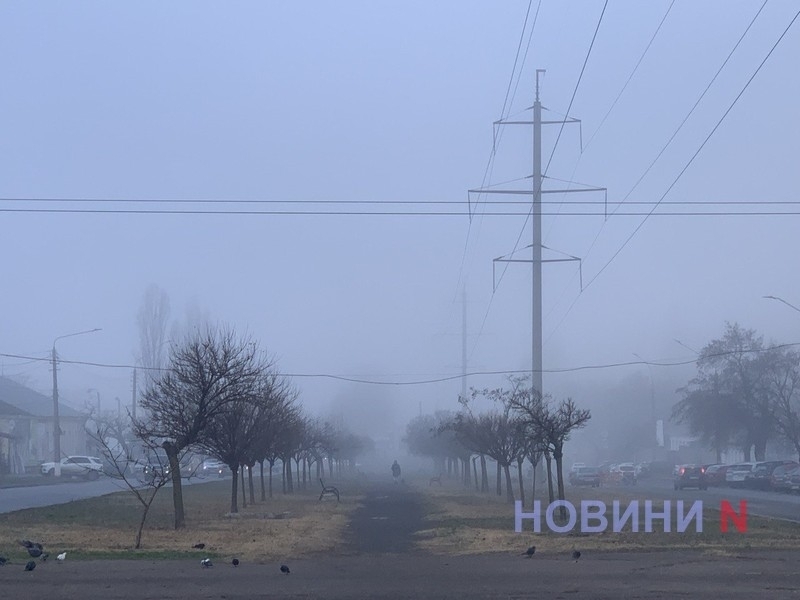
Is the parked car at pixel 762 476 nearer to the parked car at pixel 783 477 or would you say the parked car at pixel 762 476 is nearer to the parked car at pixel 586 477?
the parked car at pixel 783 477

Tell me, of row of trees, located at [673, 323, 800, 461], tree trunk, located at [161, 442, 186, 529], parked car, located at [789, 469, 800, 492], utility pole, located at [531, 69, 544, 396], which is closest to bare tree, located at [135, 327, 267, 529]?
tree trunk, located at [161, 442, 186, 529]

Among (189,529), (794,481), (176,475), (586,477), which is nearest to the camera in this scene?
(176,475)

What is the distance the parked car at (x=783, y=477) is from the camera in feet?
162

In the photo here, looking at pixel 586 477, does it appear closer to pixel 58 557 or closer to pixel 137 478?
pixel 137 478

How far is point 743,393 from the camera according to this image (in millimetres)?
68062

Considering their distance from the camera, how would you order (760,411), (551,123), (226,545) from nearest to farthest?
(226,545), (551,123), (760,411)

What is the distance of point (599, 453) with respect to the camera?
114 meters

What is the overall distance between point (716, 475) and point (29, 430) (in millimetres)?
58907

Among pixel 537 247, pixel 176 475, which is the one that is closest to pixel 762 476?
pixel 537 247

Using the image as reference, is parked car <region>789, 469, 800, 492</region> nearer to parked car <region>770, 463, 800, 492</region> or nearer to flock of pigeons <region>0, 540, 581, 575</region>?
parked car <region>770, 463, 800, 492</region>

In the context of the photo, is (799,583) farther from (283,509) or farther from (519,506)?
(283,509)

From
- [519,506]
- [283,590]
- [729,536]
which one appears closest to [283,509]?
[519,506]

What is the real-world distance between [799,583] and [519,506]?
1533cm

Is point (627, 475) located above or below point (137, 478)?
below
